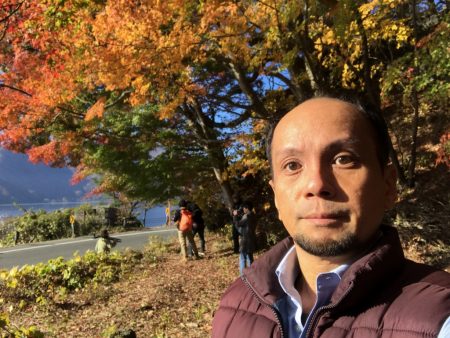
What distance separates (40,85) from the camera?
8.09 m

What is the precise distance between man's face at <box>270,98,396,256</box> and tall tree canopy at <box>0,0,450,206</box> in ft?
A: 7.11

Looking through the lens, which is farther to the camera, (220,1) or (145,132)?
(145,132)

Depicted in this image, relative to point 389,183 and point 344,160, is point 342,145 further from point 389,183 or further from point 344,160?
point 389,183

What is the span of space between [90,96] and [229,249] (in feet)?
20.2


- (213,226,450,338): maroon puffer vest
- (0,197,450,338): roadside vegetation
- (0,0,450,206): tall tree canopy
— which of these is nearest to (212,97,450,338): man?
(213,226,450,338): maroon puffer vest

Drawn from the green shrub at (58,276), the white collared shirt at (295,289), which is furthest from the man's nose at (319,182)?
the green shrub at (58,276)

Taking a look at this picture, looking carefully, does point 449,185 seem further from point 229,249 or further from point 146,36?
point 146,36

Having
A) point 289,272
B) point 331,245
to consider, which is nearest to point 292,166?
point 331,245

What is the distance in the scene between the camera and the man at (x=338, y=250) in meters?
1.04

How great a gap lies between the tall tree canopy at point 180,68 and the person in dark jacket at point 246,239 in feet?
5.70

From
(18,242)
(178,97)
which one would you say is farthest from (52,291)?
(18,242)

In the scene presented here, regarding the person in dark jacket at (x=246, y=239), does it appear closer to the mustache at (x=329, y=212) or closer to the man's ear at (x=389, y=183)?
the man's ear at (x=389, y=183)

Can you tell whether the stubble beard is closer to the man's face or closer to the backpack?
the man's face

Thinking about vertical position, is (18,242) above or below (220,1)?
below
